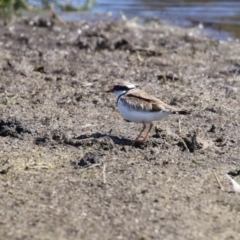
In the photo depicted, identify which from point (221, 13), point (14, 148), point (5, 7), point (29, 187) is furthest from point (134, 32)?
point (29, 187)

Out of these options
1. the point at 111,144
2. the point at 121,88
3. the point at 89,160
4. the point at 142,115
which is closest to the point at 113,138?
the point at 111,144

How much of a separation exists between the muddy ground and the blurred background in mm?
3009

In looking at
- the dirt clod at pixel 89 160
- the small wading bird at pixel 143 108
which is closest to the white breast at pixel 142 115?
the small wading bird at pixel 143 108

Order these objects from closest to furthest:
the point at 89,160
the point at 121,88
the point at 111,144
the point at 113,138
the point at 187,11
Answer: the point at 89,160 < the point at 111,144 < the point at 113,138 < the point at 121,88 < the point at 187,11

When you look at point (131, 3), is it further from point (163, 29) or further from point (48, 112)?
point (48, 112)

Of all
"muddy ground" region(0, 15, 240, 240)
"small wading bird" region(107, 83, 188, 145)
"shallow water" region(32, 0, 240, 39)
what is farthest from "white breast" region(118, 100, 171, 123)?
"shallow water" region(32, 0, 240, 39)

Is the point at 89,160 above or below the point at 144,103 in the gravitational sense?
below

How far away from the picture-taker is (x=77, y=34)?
40.5 ft

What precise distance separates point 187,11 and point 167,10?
446 millimetres

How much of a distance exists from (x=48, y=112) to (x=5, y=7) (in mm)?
6135

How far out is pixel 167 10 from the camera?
16.3m

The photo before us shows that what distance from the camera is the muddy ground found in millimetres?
5121

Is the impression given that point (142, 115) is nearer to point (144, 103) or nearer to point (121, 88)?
point (144, 103)

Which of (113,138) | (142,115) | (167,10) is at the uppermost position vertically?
(142,115)
